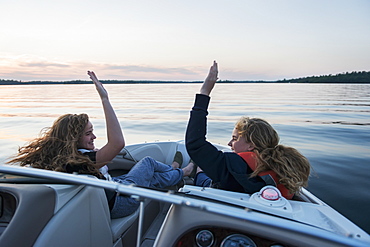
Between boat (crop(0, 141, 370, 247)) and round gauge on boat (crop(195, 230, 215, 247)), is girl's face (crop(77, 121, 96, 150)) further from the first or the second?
round gauge on boat (crop(195, 230, 215, 247))

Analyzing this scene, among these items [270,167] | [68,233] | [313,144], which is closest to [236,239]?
[270,167]

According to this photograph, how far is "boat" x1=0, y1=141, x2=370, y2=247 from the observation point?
0.85 meters

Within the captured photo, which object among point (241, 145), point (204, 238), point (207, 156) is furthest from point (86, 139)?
point (204, 238)

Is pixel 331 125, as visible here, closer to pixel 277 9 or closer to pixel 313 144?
pixel 313 144

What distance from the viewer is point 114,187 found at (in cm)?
94

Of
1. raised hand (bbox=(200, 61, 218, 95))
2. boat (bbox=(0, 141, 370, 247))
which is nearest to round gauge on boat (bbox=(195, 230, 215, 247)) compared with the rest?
boat (bbox=(0, 141, 370, 247))

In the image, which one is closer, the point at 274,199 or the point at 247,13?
the point at 274,199

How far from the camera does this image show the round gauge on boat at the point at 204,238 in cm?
103

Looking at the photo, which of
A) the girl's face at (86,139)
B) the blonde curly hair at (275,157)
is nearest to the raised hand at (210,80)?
the blonde curly hair at (275,157)

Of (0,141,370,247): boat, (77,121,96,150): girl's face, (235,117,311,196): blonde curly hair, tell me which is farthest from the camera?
(77,121,96,150): girl's face

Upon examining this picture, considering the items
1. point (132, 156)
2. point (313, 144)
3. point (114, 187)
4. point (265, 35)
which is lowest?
point (313, 144)

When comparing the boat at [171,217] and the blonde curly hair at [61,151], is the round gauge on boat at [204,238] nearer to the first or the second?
the boat at [171,217]

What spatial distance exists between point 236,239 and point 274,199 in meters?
0.29

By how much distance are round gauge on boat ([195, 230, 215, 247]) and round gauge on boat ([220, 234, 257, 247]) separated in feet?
0.15
